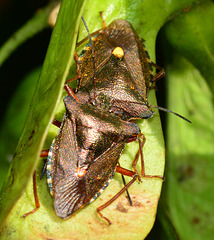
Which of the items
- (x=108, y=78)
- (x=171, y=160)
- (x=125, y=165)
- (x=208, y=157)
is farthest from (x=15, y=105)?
(x=208, y=157)

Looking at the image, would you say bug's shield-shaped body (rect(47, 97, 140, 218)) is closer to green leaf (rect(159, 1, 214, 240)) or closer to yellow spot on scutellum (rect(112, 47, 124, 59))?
yellow spot on scutellum (rect(112, 47, 124, 59))

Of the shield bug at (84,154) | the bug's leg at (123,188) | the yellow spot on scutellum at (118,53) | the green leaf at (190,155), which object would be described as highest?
the yellow spot on scutellum at (118,53)

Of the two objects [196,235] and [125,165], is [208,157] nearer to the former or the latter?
[196,235]

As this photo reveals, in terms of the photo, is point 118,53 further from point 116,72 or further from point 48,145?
point 48,145

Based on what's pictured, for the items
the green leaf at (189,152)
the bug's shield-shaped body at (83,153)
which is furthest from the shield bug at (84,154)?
the green leaf at (189,152)

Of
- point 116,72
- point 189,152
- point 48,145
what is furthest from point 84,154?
point 189,152

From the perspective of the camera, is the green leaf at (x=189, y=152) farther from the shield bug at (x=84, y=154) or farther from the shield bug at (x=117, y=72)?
the shield bug at (x=84, y=154)
